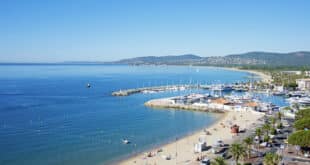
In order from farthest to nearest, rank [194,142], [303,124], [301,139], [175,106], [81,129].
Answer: [175,106]
[81,129]
[194,142]
[303,124]
[301,139]

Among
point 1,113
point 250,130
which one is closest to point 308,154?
point 250,130

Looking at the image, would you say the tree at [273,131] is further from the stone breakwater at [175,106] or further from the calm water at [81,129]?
the stone breakwater at [175,106]

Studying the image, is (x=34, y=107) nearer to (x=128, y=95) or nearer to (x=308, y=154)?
(x=128, y=95)

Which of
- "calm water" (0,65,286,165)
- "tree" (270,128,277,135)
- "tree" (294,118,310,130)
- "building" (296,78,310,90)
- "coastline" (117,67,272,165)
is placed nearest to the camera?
"coastline" (117,67,272,165)

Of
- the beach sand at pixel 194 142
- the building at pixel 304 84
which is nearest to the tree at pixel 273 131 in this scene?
the beach sand at pixel 194 142

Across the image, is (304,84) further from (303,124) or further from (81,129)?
(81,129)

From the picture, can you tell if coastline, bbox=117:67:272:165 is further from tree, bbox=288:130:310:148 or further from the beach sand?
tree, bbox=288:130:310:148

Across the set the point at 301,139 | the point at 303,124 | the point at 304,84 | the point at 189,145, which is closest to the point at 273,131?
the point at 303,124

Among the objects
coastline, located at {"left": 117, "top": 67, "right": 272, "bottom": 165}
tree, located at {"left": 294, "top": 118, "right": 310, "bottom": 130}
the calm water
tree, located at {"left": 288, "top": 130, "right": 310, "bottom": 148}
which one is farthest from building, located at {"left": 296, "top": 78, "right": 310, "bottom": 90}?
tree, located at {"left": 288, "top": 130, "right": 310, "bottom": 148}

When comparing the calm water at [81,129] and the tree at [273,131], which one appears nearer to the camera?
the calm water at [81,129]
